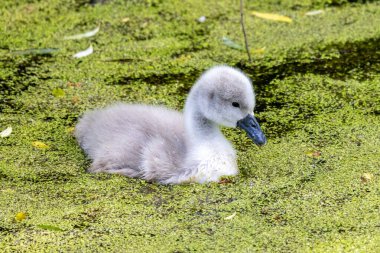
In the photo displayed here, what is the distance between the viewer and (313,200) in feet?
11.8

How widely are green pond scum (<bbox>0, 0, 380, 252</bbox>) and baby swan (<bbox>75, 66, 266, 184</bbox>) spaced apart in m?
0.06

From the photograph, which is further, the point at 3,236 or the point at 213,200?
the point at 213,200

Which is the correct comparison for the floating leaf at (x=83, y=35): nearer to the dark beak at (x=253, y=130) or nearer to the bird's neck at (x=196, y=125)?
the bird's neck at (x=196, y=125)

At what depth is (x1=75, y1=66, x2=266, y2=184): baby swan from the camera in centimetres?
373

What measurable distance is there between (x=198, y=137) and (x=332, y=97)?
1.12 m

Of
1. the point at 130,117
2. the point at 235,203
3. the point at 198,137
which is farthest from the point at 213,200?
the point at 130,117

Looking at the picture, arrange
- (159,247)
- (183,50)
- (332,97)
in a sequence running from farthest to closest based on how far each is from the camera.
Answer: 1. (183,50)
2. (332,97)
3. (159,247)

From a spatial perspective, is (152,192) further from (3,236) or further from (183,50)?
(183,50)

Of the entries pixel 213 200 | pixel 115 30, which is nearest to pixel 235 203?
pixel 213 200

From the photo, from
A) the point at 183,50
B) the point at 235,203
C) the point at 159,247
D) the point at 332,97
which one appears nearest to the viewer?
the point at 159,247

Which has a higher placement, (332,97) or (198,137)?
(198,137)

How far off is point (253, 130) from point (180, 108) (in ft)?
2.67

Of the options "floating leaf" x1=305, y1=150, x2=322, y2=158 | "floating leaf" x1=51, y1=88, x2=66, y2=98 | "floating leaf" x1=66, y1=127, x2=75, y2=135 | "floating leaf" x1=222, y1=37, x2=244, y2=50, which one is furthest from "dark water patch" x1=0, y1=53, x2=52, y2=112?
"floating leaf" x1=305, y1=150, x2=322, y2=158

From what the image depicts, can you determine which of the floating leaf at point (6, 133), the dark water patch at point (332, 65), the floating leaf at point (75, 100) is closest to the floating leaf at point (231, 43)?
the dark water patch at point (332, 65)
